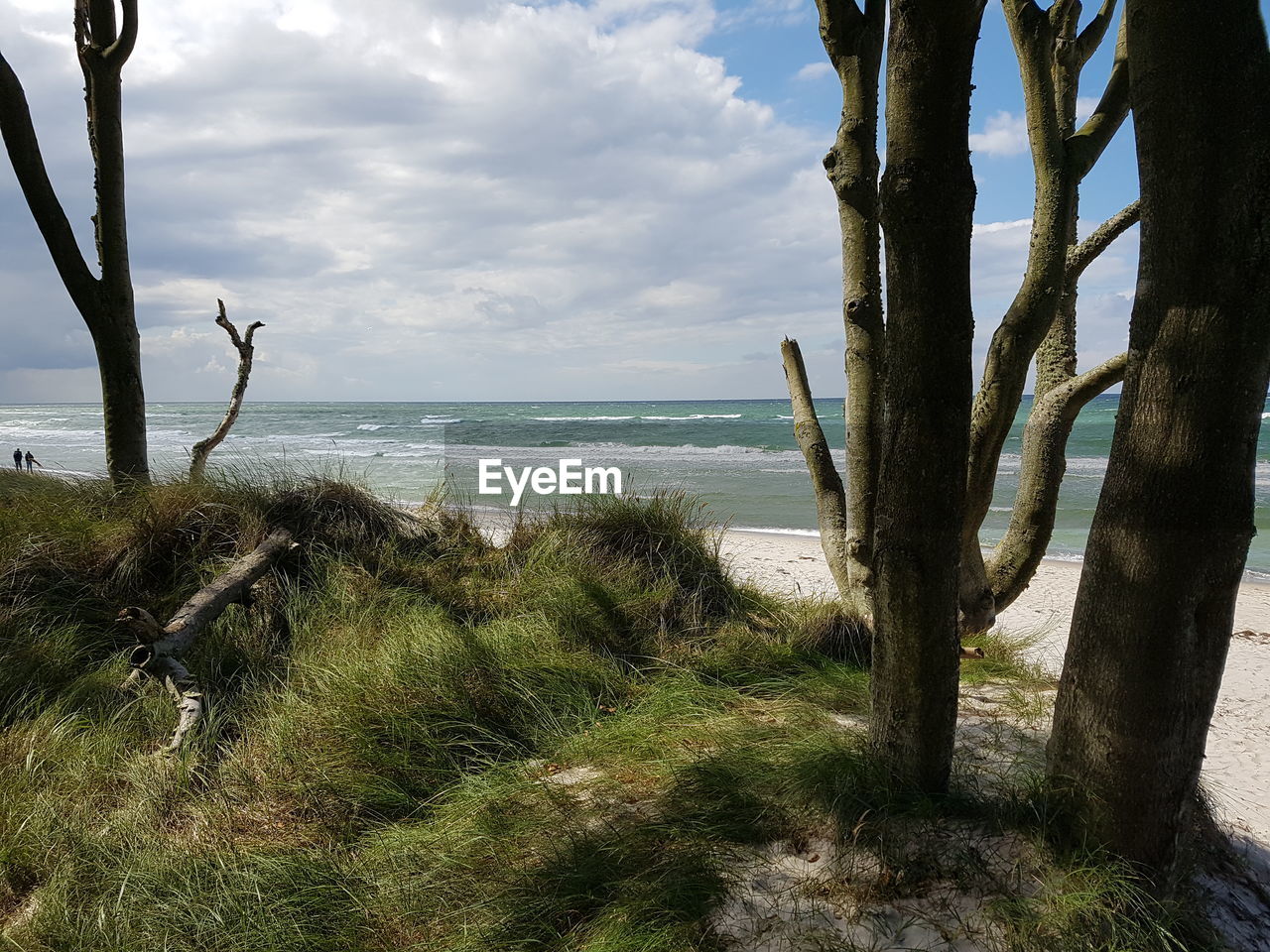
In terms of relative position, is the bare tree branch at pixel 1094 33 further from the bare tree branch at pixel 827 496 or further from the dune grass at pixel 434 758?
the dune grass at pixel 434 758

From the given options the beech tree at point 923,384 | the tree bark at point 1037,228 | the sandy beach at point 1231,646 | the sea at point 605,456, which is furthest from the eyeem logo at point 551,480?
the beech tree at point 923,384

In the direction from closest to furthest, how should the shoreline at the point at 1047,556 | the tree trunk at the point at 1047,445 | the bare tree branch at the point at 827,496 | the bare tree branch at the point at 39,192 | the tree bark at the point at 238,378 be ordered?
the tree trunk at the point at 1047,445
the bare tree branch at the point at 827,496
the bare tree branch at the point at 39,192
the tree bark at the point at 238,378
the shoreline at the point at 1047,556

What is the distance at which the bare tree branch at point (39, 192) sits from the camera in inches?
218

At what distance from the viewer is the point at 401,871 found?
8.41ft

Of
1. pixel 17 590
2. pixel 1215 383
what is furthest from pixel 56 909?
pixel 1215 383

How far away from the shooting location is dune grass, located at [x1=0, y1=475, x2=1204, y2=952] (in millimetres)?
2309

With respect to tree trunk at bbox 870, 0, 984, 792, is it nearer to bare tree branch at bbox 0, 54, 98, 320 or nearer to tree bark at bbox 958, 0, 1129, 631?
tree bark at bbox 958, 0, 1129, 631

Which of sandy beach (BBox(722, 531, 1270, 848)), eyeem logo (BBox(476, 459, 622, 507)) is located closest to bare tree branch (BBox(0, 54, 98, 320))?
eyeem logo (BBox(476, 459, 622, 507))

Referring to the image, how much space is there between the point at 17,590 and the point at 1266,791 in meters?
6.60

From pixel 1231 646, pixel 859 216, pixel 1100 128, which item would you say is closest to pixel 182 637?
pixel 859 216

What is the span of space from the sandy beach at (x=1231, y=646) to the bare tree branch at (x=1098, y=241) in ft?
7.91

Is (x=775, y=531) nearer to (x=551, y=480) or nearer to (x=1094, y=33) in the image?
(x=551, y=480)

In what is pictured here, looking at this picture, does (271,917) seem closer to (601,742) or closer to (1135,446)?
(601,742)

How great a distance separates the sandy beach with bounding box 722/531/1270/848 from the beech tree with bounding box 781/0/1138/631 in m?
1.29
